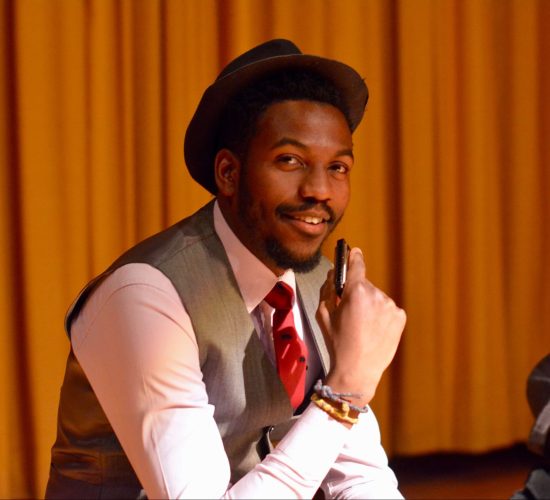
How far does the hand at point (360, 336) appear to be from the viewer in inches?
52.2

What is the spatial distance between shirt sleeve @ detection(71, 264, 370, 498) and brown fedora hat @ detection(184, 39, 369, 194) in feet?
1.12

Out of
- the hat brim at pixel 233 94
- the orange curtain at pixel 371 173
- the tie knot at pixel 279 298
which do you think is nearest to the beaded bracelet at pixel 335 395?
the tie knot at pixel 279 298

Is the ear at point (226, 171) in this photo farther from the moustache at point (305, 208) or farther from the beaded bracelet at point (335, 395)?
the beaded bracelet at point (335, 395)

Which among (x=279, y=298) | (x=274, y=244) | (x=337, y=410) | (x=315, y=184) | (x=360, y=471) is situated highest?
Result: (x=315, y=184)

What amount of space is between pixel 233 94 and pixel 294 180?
0.69 feet

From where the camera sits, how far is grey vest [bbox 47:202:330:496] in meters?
1.42

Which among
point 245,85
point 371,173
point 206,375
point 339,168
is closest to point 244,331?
point 206,375

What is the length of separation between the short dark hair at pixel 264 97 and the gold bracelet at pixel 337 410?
0.45 meters

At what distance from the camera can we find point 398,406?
9.91ft

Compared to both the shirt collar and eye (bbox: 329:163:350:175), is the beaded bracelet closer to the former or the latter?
the shirt collar

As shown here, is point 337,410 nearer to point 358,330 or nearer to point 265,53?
point 358,330

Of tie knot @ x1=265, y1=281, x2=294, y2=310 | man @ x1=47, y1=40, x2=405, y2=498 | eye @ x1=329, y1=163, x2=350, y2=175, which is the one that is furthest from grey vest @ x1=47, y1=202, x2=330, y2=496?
eye @ x1=329, y1=163, x2=350, y2=175

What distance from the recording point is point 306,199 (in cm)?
145

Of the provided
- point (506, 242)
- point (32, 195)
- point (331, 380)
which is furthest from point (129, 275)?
point (506, 242)
